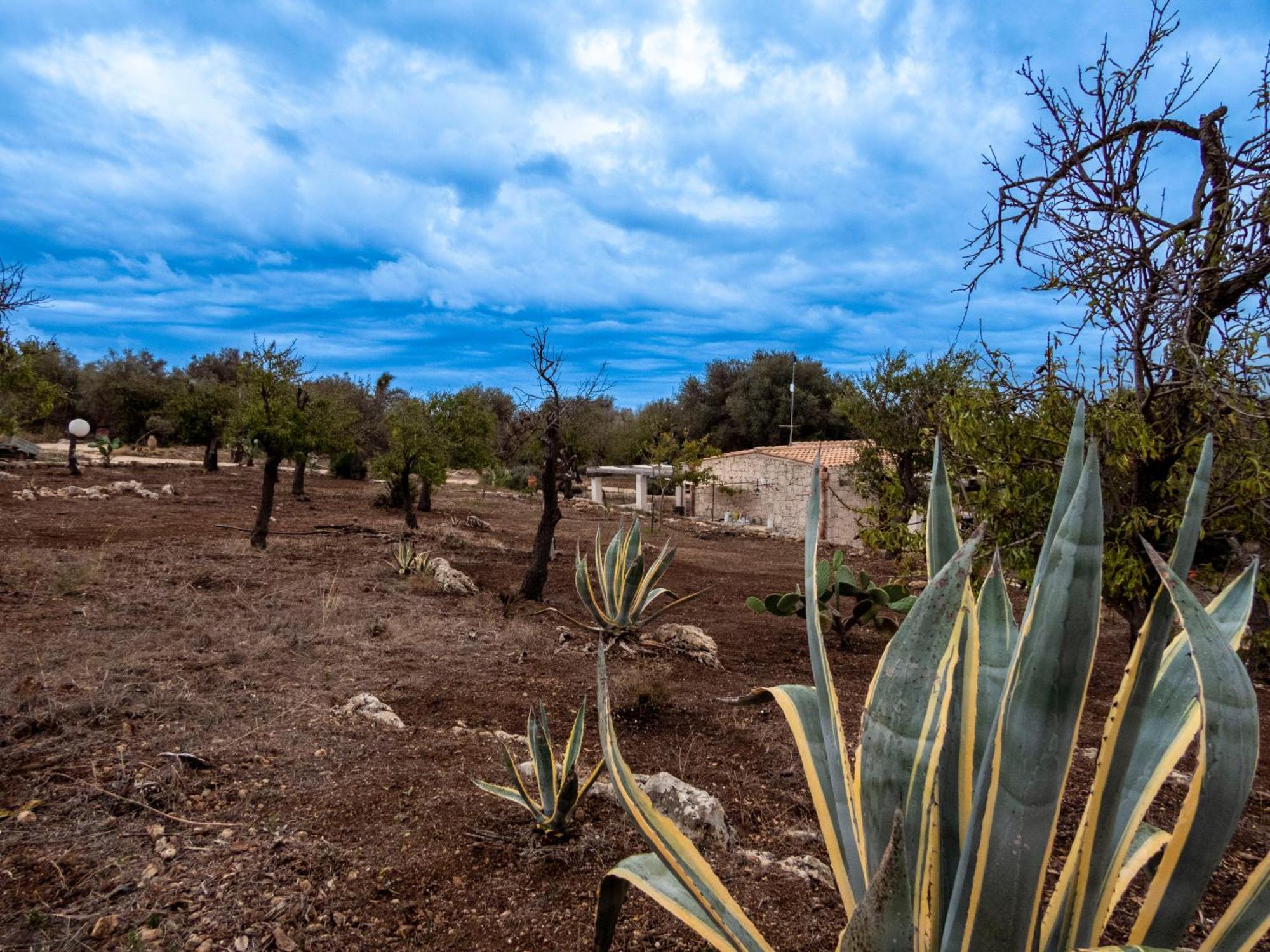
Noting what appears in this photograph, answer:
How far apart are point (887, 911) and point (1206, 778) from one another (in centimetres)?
45

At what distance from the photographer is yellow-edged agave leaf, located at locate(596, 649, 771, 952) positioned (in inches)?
47.8

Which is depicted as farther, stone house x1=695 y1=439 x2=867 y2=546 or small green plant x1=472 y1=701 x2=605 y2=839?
stone house x1=695 y1=439 x2=867 y2=546

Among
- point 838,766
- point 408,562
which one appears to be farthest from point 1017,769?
point 408,562

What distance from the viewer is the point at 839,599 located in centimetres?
605

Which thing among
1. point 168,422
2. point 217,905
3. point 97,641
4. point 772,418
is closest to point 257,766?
point 217,905

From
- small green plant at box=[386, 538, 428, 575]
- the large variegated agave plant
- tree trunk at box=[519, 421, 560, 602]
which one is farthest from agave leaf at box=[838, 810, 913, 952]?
small green plant at box=[386, 538, 428, 575]

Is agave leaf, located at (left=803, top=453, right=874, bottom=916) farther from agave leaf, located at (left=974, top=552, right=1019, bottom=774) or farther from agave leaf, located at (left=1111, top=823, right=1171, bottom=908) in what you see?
agave leaf, located at (left=1111, top=823, right=1171, bottom=908)

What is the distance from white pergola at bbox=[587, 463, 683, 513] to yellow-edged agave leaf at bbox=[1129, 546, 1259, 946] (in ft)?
67.3

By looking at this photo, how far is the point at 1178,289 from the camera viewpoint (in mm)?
3135

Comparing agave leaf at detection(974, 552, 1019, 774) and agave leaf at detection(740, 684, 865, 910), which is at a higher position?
agave leaf at detection(974, 552, 1019, 774)

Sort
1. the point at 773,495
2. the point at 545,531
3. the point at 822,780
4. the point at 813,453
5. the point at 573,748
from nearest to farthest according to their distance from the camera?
the point at 822,780 → the point at 573,748 → the point at 545,531 → the point at 813,453 → the point at 773,495

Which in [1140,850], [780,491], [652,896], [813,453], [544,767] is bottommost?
[544,767]

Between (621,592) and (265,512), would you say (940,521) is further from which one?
(265,512)

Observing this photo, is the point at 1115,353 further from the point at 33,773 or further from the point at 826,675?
the point at 33,773
